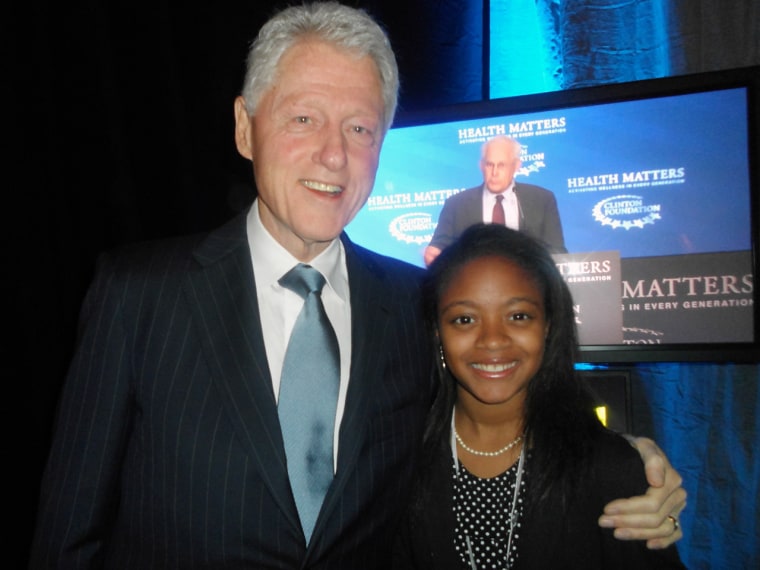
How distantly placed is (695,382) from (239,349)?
212cm

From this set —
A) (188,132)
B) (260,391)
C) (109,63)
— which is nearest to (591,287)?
(260,391)

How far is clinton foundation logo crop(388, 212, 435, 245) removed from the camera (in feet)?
8.10

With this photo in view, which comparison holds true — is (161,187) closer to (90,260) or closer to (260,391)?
(90,260)

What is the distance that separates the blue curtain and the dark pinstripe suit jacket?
70.7 inches

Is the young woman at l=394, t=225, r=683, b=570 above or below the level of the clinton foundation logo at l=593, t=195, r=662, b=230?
below

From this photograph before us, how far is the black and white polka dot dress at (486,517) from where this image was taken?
1.34 m

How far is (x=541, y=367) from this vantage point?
154 centimetres

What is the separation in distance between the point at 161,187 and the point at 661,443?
2.63 m

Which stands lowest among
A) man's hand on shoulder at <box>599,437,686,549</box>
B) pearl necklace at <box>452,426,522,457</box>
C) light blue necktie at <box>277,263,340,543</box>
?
man's hand on shoulder at <box>599,437,686,549</box>

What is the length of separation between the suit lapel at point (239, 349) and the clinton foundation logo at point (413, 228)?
1.39 m

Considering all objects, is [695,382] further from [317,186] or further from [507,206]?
[317,186]

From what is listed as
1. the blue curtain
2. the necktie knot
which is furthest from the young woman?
the blue curtain

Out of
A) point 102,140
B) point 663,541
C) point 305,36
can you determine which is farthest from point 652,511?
point 102,140

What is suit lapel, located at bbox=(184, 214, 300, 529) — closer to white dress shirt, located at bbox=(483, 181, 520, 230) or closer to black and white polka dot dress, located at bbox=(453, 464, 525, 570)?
black and white polka dot dress, located at bbox=(453, 464, 525, 570)
